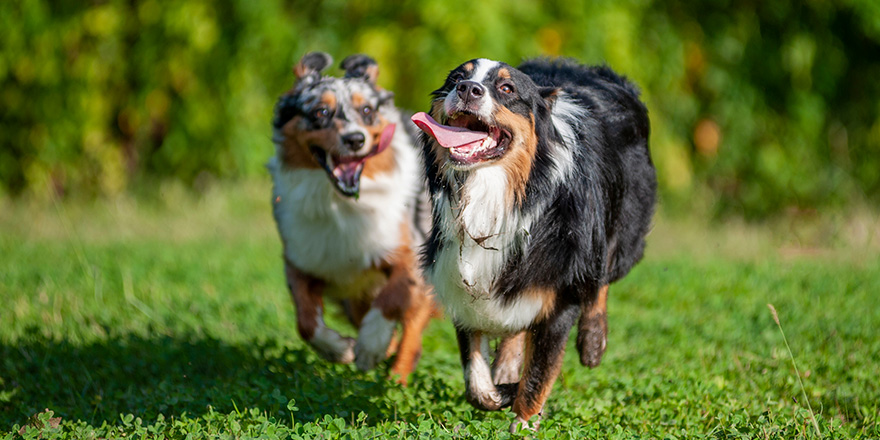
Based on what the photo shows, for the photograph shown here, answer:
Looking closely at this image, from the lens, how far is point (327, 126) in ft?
15.9

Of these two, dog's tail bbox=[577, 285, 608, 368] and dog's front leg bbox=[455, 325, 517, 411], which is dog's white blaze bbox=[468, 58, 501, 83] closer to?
dog's front leg bbox=[455, 325, 517, 411]

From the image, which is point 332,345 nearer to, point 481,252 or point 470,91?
point 481,252

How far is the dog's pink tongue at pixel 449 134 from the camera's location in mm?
3445

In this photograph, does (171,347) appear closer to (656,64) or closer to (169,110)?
(169,110)

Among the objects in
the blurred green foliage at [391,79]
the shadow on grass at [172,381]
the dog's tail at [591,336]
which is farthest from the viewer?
the blurred green foliage at [391,79]

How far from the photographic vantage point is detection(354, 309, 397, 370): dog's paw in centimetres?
470

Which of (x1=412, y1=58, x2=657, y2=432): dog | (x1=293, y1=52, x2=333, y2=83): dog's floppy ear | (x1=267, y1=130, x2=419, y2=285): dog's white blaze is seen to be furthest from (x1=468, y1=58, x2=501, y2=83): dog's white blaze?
(x1=293, y1=52, x2=333, y2=83): dog's floppy ear

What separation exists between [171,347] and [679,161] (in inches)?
288

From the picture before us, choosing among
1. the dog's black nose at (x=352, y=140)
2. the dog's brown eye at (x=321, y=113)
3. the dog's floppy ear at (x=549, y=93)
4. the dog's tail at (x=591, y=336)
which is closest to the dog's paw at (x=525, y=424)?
the dog's tail at (x=591, y=336)

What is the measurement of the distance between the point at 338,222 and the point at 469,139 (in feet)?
5.43

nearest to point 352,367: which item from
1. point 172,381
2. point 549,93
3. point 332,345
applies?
point 332,345

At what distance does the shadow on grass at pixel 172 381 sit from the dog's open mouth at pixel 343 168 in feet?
3.20

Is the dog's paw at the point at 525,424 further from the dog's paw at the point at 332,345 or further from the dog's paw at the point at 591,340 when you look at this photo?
the dog's paw at the point at 332,345

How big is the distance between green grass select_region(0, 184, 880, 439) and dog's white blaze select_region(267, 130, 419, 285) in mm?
578
